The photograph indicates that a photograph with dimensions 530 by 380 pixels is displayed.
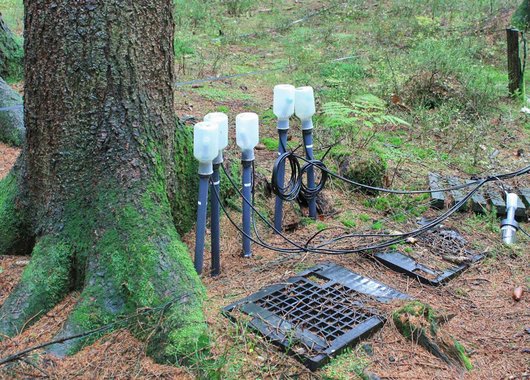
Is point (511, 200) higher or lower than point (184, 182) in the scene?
lower

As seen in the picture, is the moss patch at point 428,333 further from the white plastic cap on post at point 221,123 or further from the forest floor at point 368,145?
the white plastic cap on post at point 221,123

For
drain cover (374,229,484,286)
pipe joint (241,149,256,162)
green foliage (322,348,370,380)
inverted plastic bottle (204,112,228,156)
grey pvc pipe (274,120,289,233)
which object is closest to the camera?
green foliage (322,348,370,380)

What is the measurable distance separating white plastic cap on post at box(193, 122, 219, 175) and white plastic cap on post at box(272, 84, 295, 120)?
94cm

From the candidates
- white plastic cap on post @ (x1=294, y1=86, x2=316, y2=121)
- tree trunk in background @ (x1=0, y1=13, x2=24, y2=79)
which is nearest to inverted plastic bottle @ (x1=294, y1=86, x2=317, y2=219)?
white plastic cap on post @ (x1=294, y1=86, x2=316, y2=121)

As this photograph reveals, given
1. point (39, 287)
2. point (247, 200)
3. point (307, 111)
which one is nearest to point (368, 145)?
point (307, 111)

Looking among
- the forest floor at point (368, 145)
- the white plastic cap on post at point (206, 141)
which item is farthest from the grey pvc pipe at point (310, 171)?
the white plastic cap on post at point (206, 141)

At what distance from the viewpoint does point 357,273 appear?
3.92 m

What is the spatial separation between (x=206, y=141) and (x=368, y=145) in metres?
3.26

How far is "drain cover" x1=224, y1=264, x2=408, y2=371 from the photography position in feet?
9.92

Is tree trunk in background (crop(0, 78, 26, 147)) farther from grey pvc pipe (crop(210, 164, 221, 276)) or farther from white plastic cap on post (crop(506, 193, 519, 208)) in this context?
white plastic cap on post (crop(506, 193, 519, 208))

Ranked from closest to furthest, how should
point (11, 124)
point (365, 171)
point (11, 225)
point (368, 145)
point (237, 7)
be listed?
point (11, 225) < point (365, 171) < point (11, 124) < point (368, 145) < point (237, 7)

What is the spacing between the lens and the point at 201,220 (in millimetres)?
3656

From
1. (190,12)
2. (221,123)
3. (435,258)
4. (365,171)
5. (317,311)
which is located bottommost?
(317,311)

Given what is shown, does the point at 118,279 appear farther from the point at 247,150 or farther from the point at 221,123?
the point at 247,150
